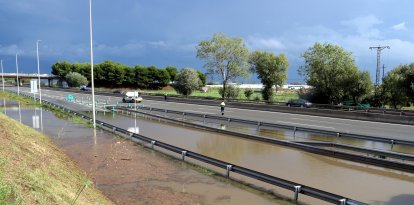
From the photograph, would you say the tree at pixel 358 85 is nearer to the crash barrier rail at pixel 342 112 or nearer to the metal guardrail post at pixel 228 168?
the crash barrier rail at pixel 342 112

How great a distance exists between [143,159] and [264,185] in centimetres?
566

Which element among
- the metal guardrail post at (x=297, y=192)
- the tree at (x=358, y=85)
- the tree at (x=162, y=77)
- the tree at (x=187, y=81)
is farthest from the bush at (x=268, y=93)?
the tree at (x=162, y=77)

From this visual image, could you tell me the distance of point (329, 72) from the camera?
48.8 m

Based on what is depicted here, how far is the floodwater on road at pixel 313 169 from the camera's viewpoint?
11.0m

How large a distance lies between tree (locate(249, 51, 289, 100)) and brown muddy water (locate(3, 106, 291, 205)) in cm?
4439

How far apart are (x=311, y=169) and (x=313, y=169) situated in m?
0.08

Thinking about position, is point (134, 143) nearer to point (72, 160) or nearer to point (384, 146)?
point (72, 160)

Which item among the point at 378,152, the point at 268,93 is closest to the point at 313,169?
the point at 378,152

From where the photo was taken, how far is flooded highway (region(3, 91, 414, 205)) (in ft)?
35.9

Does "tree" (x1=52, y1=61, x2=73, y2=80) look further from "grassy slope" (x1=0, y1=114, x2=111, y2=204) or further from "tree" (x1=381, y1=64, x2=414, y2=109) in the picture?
"grassy slope" (x1=0, y1=114, x2=111, y2=204)

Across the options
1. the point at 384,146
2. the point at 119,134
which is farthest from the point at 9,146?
the point at 384,146

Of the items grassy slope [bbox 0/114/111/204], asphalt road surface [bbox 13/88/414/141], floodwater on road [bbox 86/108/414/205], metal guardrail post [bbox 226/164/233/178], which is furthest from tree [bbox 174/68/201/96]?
grassy slope [bbox 0/114/111/204]

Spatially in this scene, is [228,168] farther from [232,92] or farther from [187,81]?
[187,81]

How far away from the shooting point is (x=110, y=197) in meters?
10.1
